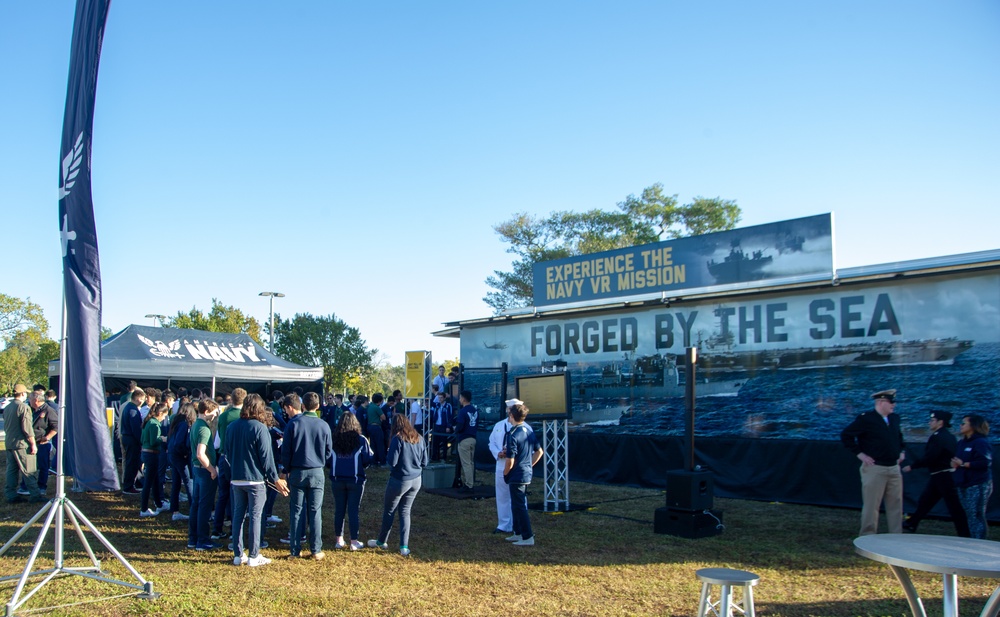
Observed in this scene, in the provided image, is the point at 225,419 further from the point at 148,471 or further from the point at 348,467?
the point at 148,471

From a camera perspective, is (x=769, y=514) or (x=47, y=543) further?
(x=769, y=514)

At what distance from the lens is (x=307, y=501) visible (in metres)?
7.72

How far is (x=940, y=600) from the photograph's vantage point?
21.1ft

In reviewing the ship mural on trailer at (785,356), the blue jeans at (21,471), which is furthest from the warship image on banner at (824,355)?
the blue jeans at (21,471)

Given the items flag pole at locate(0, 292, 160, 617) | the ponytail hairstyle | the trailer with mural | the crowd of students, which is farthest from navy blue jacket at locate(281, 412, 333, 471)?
the trailer with mural

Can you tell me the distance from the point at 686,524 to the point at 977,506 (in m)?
3.31

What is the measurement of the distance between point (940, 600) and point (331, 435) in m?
6.14

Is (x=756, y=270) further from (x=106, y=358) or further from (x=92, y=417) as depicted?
(x=106, y=358)

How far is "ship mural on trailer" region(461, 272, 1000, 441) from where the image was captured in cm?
1125

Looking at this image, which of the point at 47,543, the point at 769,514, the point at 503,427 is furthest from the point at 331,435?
the point at 769,514

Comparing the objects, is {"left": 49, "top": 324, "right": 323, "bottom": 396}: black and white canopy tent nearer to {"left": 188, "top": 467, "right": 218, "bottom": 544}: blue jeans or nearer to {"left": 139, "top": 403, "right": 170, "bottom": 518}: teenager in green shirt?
{"left": 139, "top": 403, "right": 170, "bottom": 518}: teenager in green shirt

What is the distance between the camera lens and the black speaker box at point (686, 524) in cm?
914

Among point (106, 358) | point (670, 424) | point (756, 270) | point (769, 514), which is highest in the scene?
point (756, 270)

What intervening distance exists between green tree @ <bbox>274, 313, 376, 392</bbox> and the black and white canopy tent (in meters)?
14.9
